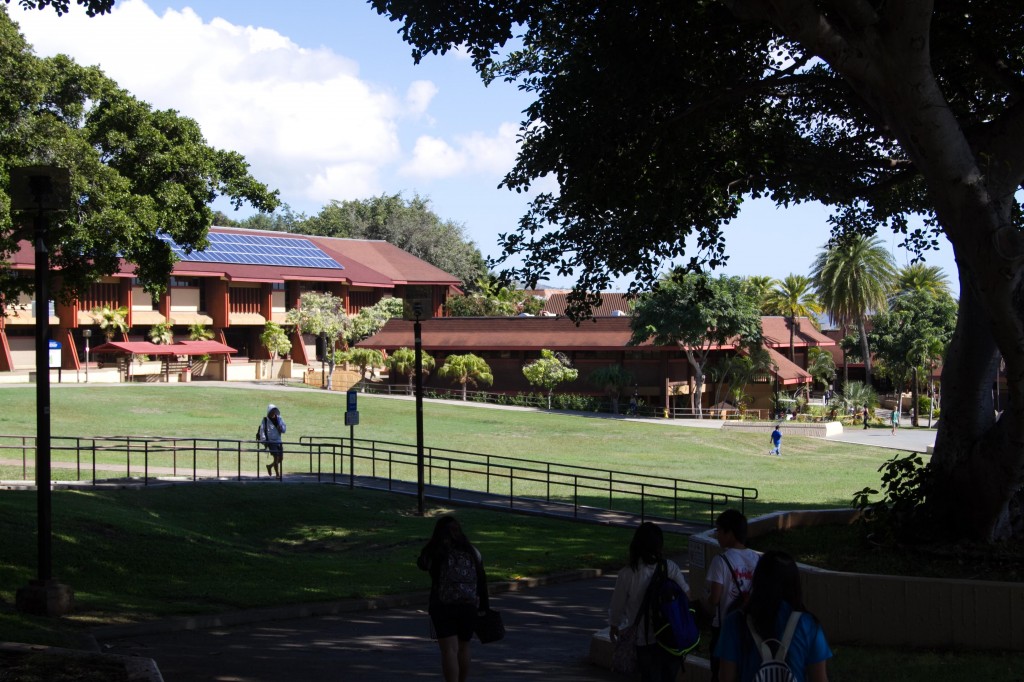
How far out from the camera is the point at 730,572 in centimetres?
596

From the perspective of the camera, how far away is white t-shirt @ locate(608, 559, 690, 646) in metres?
6.20

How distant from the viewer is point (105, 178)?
23141 millimetres

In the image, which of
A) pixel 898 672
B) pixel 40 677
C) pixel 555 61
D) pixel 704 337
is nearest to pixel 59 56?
pixel 555 61

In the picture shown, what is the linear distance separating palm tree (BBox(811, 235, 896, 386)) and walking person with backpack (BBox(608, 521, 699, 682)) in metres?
72.2

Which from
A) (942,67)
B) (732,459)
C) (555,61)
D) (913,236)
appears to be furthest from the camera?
(732,459)

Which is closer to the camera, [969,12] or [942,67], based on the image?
[969,12]

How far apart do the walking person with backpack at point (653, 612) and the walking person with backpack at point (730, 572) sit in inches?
8.3

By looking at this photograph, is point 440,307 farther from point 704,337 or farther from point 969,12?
point 969,12

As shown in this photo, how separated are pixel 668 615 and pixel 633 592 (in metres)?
0.26

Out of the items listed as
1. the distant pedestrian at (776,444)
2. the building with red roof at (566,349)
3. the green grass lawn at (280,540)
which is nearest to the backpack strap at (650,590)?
the green grass lawn at (280,540)

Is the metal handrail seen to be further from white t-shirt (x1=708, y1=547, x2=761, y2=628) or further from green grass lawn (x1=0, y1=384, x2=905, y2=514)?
white t-shirt (x1=708, y1=547, x2=761, y2=628)

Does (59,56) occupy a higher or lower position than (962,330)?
higher

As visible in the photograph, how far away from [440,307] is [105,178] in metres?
56.5

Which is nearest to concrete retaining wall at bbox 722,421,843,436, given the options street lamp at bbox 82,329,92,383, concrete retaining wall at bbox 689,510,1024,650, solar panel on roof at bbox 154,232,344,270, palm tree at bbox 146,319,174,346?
solar panel on roof at bbox 154,232,344,270
